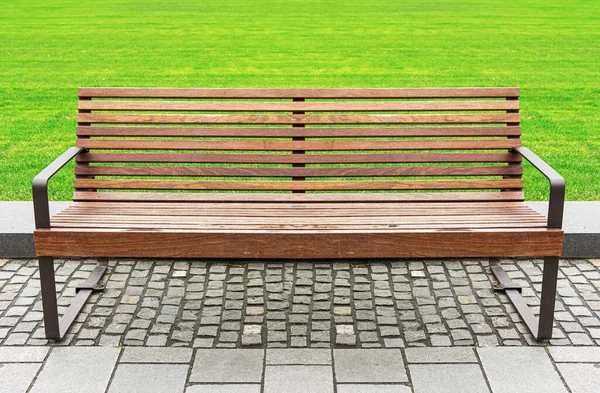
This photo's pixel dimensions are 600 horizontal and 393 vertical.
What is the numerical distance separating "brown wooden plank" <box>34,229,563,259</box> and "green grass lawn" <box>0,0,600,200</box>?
2.29 m

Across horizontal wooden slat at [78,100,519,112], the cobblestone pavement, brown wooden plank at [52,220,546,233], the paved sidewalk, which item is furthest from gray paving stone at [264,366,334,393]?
horizontal wooden slat at [78,100,519,112]

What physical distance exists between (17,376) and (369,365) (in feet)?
5.28

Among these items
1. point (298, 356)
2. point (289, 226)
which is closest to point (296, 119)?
point (289, 226)

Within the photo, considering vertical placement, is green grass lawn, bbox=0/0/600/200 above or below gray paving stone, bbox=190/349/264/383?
above

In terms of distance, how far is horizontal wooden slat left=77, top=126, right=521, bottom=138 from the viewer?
4613mm

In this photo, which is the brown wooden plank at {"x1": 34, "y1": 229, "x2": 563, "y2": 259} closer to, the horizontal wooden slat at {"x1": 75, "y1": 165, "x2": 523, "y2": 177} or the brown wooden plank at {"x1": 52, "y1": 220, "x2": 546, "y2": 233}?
the brown wooden plank at {"x1": 52, "y1": 220, "x2": 546, "y2": 233}

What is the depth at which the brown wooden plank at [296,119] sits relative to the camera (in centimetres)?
462

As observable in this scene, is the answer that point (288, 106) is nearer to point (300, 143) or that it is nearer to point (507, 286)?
point (300, 143)

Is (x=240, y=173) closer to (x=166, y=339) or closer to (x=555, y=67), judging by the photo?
(x=166, y=339)

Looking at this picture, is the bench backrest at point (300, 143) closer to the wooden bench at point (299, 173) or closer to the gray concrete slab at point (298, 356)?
the wooden bench at point (299, 173)

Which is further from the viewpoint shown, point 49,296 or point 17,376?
point 49,296

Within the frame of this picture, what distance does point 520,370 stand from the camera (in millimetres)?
3684

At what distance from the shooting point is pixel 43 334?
4.02 metres

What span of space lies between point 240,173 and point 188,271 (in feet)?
2.36
